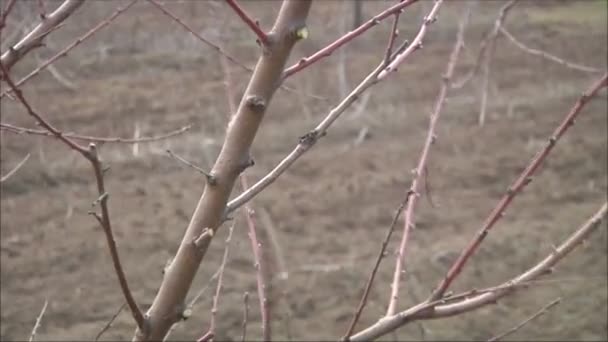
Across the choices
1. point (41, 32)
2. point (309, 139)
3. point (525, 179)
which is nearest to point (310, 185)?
point (41, 32)

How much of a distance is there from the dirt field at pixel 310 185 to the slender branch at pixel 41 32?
864mm

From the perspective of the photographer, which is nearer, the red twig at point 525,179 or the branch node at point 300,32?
the branch node at point 300,32

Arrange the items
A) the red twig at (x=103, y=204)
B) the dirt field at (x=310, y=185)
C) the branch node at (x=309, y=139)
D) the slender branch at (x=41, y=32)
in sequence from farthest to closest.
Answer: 1. the dirt field at (x=310, y=185)
2. the slender branch at (x=41, y=32)
3. the branch node at (x=309, y=139)
4. the red twig at (x=103, y=204)

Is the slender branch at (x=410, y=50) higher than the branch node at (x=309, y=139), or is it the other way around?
the slender branch at (x=410, y=50)

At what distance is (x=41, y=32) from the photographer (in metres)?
1.22

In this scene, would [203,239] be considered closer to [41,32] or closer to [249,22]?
[249,22]

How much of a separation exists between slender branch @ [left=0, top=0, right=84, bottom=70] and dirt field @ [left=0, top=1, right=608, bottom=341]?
86 centimetres

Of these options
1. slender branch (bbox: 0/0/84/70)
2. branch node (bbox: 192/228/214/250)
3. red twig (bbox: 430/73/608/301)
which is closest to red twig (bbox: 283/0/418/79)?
branch node (bbox: 192/228/214/250)

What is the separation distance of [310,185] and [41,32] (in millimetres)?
2843

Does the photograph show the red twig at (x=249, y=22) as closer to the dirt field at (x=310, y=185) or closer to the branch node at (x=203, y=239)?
the branch node at (x=203, y=239)

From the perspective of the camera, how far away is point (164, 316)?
0.80 metres

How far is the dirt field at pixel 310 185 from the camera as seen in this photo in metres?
3.13

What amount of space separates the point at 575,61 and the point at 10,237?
11.7ft

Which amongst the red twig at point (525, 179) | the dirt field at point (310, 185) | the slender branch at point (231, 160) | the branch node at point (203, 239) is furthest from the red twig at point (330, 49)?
the dirt field at point (310, 185)
